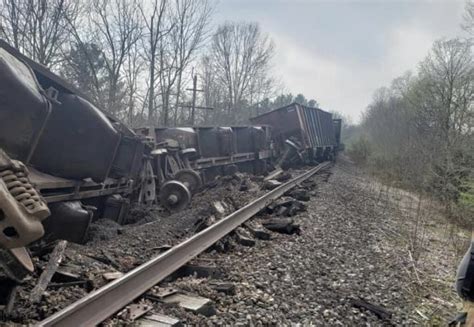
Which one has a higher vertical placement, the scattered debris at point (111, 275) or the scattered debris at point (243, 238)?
the scattered debris at point (111, 275)

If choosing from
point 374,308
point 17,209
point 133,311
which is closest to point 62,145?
point 17,209

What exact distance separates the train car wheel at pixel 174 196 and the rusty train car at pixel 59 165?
21 millimetres

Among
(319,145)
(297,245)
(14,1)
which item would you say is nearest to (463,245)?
(297,245)

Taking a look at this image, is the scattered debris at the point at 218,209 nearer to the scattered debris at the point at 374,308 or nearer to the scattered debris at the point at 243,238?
the scattered debris at the point at 243,238

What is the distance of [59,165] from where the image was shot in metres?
5.71

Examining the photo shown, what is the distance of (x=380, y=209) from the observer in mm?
10469

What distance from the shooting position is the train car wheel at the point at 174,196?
8.23 meters

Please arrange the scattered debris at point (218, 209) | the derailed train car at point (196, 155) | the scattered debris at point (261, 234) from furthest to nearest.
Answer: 1. the derailed train car at point (196, 155)
2. the scattered debris at point (218, 209)
3. the scattered debris at point (261, 234)

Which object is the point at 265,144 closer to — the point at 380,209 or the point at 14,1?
the point at 380,209

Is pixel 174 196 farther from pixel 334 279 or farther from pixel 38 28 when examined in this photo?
pixel 38 28

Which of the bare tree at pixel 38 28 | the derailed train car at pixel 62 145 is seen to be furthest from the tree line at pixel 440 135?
the bare tree at pixel 38 28

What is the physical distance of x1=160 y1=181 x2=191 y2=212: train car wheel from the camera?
823 centimetres

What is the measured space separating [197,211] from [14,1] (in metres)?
16.2

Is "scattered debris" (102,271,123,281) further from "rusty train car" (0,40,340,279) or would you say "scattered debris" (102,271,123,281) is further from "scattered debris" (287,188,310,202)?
"scattered debris" (287,188,310,202)
